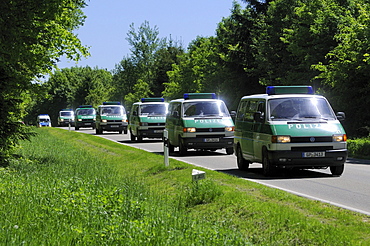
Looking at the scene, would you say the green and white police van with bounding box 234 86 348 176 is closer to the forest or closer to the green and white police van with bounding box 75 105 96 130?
the forest

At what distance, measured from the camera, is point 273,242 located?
320 inches

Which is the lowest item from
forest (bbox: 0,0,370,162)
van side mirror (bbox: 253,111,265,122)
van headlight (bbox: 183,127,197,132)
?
van headlight (bbox: 183,127,197,132)

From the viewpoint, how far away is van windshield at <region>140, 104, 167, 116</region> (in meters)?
35.2

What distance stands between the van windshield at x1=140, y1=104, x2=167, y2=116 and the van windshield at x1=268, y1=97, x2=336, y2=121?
19.1 metres

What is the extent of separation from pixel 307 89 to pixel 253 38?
159ft

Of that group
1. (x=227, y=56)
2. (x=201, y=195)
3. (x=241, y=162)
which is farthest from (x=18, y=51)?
(x=227, y=56)

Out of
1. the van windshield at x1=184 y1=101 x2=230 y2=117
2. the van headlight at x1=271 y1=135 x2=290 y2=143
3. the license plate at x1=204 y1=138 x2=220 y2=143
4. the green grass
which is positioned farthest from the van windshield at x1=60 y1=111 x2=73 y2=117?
the van headlight at x1=271 y1=135 x2=290 y2=143

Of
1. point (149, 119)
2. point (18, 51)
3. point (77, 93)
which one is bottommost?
point (149, 119)

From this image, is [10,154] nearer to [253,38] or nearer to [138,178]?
[138,178]

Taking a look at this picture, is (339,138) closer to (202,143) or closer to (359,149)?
(202,143)

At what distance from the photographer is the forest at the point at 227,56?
17500mm

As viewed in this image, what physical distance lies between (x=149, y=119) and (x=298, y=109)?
62.8ft

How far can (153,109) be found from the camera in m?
35.5

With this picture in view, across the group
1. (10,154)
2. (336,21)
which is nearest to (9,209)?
(10,154)
